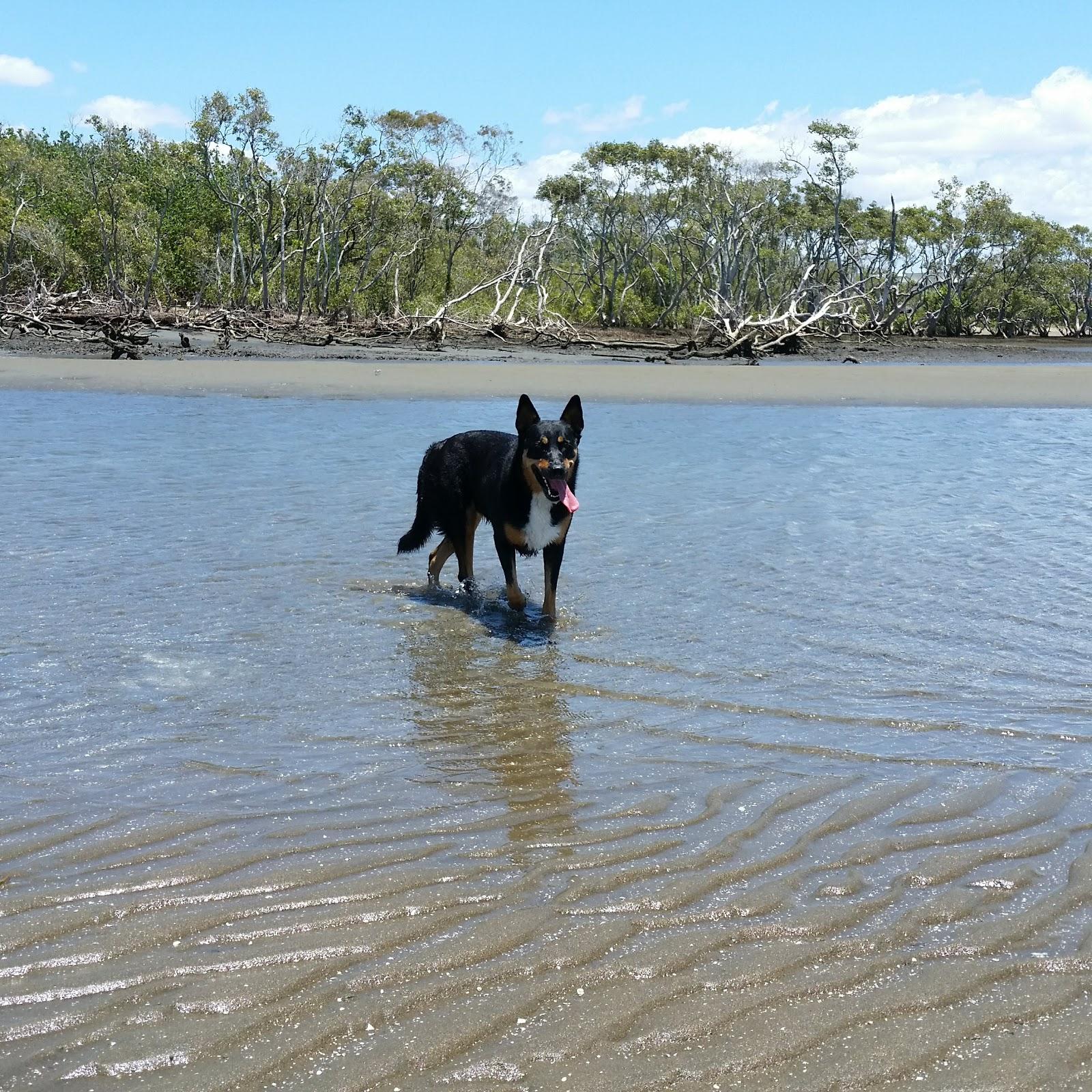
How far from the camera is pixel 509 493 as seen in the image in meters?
7.43

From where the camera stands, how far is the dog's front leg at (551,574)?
7156mm

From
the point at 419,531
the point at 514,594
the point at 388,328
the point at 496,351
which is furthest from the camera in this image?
the point at 388,328

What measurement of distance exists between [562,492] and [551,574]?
1.61 feet

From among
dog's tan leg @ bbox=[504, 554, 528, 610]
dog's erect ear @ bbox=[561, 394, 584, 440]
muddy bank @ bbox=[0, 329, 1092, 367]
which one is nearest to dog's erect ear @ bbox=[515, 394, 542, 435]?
dog's erect ear @ bbox=[561, 394, 584, 440]

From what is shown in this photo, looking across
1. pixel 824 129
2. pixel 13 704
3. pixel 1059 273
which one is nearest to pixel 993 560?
pixel 13 704

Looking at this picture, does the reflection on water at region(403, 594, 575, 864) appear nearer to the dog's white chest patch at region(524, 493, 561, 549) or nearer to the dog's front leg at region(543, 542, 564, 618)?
the dog's front leg at region(543, 542, 564, 618)

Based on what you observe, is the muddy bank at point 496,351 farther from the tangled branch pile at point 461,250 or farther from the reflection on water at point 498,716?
the reflection on water at point 498,716

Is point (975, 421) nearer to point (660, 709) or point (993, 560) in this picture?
point (993, 560)

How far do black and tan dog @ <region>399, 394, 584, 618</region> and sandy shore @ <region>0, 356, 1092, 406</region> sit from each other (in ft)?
47.7

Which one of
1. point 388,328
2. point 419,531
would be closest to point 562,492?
point 419,531

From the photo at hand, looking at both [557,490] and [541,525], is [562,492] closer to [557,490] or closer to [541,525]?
[557,490]

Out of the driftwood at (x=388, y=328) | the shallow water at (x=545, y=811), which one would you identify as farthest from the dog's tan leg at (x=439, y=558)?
the driftwood at (x=388, y=328)

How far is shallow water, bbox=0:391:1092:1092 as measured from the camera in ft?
9.36

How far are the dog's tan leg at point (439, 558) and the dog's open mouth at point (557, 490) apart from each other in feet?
4.30
